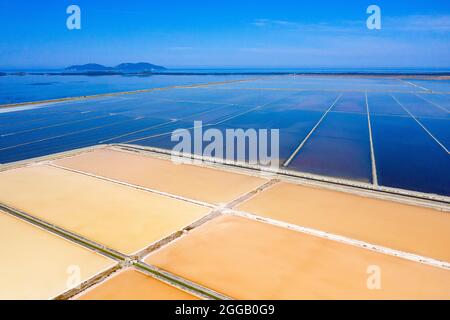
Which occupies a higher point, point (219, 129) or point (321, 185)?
point (219, 129)

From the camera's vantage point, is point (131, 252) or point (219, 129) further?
point (219, 129)

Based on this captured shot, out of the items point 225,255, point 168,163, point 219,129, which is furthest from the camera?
point 219,129

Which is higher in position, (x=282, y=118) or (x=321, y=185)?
(x=282, y=118)
